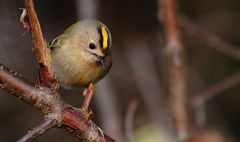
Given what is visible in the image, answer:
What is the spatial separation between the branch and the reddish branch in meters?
1.56

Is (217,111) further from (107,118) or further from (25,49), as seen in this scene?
(25,49)

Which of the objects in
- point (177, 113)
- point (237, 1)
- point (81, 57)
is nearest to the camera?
point (81, 57)

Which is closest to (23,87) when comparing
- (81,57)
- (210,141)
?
(81,57)

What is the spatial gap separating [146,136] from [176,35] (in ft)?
2.60

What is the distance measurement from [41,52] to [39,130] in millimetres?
236

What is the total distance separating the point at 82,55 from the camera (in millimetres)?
3025

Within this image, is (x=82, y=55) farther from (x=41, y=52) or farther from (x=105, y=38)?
(x=41, y=52)

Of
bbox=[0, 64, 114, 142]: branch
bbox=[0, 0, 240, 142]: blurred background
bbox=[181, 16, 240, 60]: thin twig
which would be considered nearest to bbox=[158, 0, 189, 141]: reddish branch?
bbox=[181, 16, 240, 60]: thin twig

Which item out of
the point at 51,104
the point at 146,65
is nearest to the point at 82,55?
the point at 51,104

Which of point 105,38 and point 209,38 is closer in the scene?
point 105,38

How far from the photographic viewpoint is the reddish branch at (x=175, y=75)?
3.15 metres

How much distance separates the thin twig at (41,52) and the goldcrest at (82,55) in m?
1.22

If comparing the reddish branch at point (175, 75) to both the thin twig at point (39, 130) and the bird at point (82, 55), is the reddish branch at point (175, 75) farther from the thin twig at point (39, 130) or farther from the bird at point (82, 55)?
the thin twig at point (39, 130)

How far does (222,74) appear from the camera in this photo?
550cm
